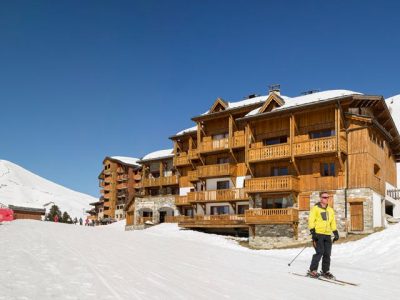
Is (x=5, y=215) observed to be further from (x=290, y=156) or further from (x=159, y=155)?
(x=290, y=156)

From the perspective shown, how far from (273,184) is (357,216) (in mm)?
6188

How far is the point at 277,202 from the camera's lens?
106 feet

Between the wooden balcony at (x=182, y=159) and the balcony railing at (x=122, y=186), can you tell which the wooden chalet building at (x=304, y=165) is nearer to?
the wooden balcony at (x=182, y=159)

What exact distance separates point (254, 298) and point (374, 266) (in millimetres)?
11378

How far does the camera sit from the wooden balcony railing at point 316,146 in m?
28.7

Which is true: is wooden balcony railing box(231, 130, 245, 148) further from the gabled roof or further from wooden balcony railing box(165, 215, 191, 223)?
the gabled roof

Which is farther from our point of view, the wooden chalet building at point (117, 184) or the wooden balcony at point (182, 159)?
the wooden chalet building at point (117, 184)

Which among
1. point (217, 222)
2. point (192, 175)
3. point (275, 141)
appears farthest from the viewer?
point (192, 175)

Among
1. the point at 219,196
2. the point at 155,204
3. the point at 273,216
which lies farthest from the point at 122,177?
the point at 273,216

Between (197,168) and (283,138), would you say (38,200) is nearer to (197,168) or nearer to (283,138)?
(197,168)

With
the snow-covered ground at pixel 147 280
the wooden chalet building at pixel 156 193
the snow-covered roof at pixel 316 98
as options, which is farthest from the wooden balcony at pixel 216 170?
the snow-covered ground at pixel 147 280

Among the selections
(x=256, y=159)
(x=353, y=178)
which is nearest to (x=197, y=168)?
(x=256, y=159)

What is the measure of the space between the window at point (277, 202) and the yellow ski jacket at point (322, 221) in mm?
20673

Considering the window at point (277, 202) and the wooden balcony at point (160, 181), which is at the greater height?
the wooden balcony at point (160, 181)
